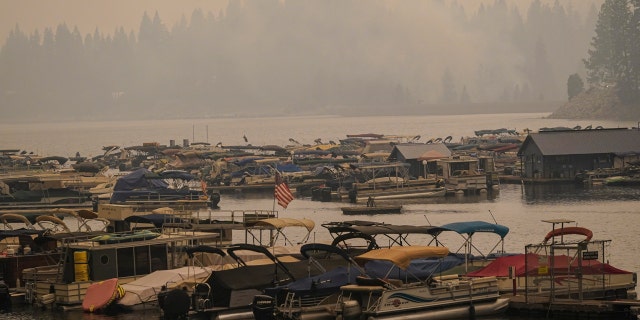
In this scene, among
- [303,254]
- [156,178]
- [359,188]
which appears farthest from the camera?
[359,188]

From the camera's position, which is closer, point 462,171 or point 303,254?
point 303,254

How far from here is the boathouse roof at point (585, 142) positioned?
301 feet

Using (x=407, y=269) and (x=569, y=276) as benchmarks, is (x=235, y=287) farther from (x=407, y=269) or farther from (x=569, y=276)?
(x=569, y=276)

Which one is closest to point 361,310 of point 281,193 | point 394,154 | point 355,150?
point 281,193

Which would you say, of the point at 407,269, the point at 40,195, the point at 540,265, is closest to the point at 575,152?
the point at 40,195

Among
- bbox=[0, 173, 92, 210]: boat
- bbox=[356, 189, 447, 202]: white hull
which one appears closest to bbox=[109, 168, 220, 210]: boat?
bbox=[0, 173, 92, 210]: boat

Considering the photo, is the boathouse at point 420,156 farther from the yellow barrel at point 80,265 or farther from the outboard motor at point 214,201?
the yellow barrel at point 80,265

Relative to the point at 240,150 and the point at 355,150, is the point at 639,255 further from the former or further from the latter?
the point at 240,150

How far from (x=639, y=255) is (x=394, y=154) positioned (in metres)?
45.3

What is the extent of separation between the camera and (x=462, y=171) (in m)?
89.7

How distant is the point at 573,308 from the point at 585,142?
58.4m

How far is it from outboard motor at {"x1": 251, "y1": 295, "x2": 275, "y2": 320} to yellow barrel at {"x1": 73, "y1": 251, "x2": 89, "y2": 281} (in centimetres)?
756

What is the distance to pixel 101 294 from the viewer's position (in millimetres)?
39688

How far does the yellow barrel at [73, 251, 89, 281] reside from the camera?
41000 mm
